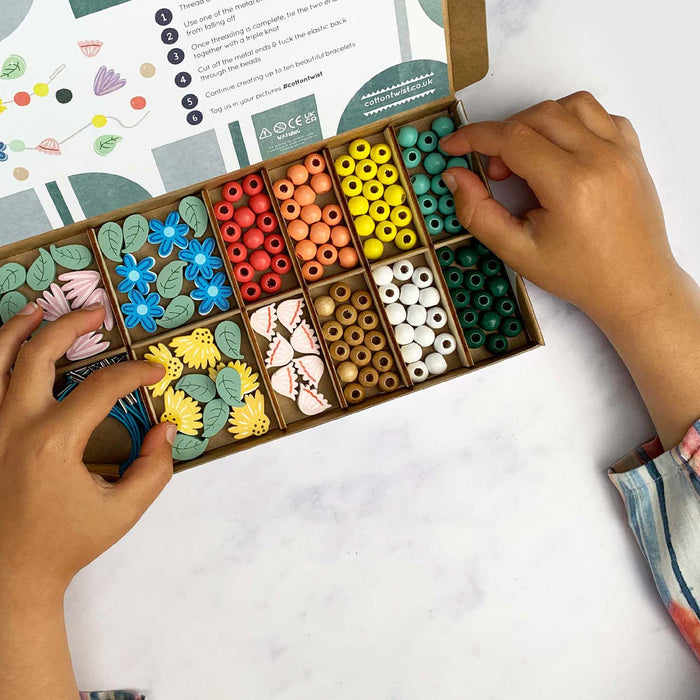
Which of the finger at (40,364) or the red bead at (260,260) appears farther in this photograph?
the red bead at (260,260)

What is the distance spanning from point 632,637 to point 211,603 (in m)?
0.74

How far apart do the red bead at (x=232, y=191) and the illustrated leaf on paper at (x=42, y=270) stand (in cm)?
30

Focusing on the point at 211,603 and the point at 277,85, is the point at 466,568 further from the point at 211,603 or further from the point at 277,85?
the point at 277,85

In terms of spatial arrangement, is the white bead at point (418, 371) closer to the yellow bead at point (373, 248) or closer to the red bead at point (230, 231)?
the yellow bead at point (373, 248)

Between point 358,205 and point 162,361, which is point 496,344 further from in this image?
point 162,361

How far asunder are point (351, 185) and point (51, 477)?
2.08ft

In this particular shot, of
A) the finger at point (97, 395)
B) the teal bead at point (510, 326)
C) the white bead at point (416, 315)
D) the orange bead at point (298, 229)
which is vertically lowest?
the teal bead at point (510, 326)

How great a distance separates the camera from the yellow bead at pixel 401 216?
3.34 feet

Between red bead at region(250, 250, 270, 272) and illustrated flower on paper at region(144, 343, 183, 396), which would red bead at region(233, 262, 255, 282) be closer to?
red bead at region(250, 250, 270, 272)

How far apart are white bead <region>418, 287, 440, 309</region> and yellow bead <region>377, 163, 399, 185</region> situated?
0.63 feet

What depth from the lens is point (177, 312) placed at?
1.01m

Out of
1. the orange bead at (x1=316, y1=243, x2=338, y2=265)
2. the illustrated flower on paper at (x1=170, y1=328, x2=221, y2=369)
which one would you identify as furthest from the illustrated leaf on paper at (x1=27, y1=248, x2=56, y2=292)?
the orange bead at (x1=316, y1=243, x2=338, y2=265)

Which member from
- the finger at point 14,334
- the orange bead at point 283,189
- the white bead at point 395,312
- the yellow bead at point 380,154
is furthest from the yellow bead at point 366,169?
the finger at point 14,334

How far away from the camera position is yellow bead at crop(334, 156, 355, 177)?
102 centimetres
